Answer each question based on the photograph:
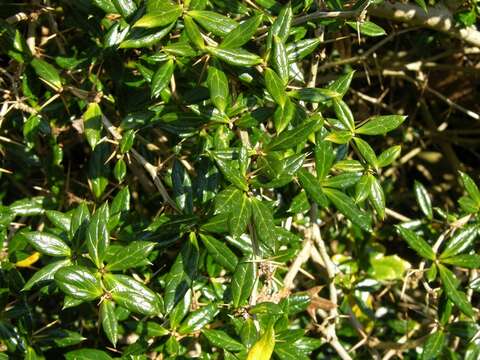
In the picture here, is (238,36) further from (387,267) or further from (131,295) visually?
(387,267)

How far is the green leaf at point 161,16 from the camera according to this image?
1563 mm

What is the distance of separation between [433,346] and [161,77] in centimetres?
105

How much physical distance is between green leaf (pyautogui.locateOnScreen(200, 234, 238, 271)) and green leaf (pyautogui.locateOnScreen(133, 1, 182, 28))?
0.48 metres

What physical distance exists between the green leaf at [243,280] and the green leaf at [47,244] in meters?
0.40

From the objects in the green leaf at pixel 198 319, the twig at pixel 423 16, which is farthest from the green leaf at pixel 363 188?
the twig at pixel 423 16

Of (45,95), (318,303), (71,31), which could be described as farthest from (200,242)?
(71,31)

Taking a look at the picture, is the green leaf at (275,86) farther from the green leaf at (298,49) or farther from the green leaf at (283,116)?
the green leaf at (298,49)

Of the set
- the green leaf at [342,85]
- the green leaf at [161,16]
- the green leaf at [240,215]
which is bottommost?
the green leaf at [240,215]

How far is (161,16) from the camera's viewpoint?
1.58m

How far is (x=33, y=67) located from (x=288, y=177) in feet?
2.81

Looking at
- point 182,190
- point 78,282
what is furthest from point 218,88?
point 78,282

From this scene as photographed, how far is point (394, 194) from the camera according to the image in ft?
10.2

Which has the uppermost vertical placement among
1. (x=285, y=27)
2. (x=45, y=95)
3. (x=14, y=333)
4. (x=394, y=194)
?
(x=285, y=27)

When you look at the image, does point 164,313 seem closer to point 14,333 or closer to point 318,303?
point 14,333
